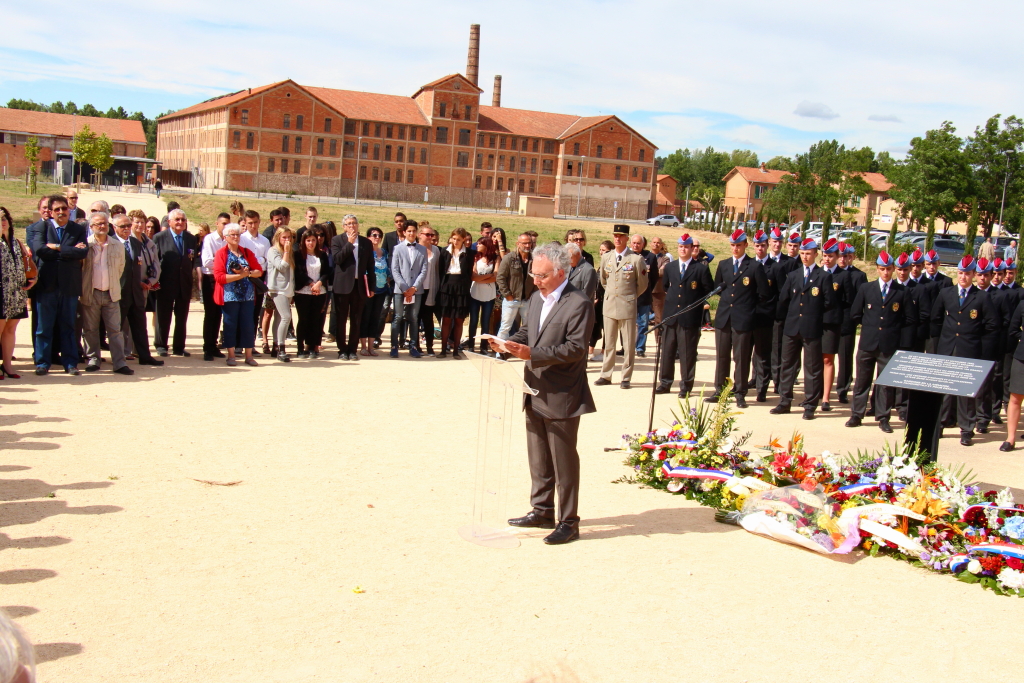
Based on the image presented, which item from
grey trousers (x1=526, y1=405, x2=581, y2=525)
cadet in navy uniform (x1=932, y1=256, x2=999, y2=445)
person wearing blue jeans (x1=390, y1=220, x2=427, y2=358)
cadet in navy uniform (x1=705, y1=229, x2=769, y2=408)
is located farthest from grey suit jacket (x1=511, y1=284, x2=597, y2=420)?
person wearing blue jeans (x1=390, y1=220, x2=427, y2=358)

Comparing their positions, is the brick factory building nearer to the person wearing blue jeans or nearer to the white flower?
the person wearing blue jeans

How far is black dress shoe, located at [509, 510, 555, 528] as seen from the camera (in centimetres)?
635

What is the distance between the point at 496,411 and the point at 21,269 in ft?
22.2

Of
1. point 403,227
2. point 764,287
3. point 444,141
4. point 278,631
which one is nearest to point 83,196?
point 444,141

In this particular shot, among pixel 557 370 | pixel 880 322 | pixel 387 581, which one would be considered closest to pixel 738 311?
pixel 880 322

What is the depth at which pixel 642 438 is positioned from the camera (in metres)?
8.16

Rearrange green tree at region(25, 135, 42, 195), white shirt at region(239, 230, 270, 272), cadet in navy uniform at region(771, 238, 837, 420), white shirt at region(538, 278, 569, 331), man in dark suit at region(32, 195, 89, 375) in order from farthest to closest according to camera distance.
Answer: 1. green tree at region(25, 135, 42, 195)
2. white shirt at region(239, 230, 270, 272)
3. cadet in navy uniform at region(771, 238, 837, 420)
4. man in dark suit at region(32, 195, 89, 375)
5. white shirt at region(538, 278, 569, 331)

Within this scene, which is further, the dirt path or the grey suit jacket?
the grey suit jacket

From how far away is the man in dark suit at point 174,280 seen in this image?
12.1 m

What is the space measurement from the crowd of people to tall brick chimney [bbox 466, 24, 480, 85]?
8419cm

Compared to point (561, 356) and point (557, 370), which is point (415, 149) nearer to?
point (557, 370)

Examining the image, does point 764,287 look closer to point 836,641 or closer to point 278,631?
point 836,641

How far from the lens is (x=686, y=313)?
11664 mm

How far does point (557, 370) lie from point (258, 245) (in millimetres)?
7898
